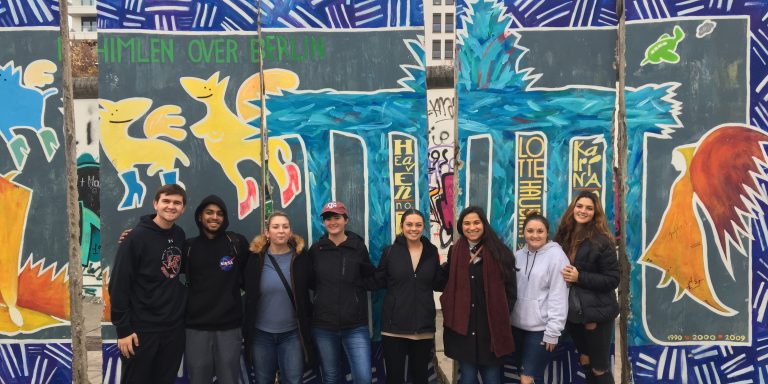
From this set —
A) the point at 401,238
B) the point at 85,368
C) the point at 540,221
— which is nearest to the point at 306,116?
the point at 401,238

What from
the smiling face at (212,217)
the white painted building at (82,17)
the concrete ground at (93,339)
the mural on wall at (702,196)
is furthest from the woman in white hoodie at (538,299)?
the white painted building at (82,17)

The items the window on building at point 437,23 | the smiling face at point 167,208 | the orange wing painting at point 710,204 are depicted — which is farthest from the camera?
the window on building at point 437,23

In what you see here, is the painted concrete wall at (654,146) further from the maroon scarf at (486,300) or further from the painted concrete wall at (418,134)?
the maroon scarf at (486,300)

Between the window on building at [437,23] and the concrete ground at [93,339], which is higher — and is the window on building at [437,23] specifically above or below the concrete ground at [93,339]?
above

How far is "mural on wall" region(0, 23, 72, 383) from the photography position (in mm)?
4378

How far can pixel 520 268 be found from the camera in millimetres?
3779

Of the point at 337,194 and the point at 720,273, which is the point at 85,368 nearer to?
the point at 337,194

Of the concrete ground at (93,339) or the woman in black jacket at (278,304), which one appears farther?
the concrete ground at (93,339)

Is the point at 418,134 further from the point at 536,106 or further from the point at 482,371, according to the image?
the point at 482,371

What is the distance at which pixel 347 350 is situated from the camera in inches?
154

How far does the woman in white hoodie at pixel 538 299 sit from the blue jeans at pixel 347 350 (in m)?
1.07

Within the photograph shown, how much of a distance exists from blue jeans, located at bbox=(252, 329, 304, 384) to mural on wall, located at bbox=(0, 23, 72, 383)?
182 centimetres

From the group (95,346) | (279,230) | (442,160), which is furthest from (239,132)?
(95,346)

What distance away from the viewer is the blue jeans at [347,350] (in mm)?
3844
